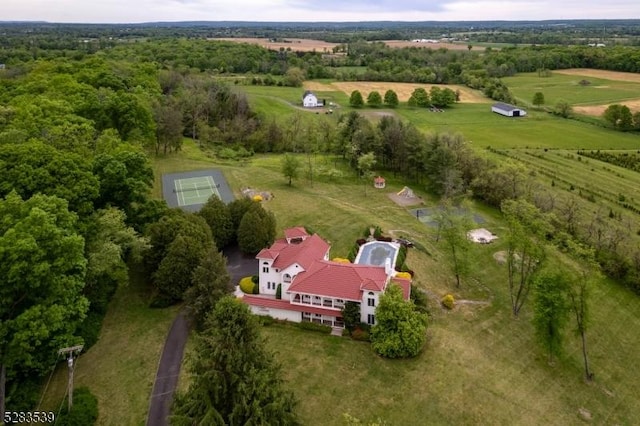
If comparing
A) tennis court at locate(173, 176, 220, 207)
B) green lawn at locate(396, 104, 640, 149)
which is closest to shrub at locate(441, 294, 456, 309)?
tennis court at locate(173, 176, 220, 207)

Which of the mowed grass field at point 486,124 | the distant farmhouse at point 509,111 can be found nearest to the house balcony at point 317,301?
the mowed grass field at point 486,124

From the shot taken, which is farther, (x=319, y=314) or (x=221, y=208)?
(x=221, y=208)

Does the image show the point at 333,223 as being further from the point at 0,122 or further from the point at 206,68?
the point at 206,68

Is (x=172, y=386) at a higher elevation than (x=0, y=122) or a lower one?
lower

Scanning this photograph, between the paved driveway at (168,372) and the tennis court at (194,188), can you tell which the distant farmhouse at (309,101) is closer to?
the tennis court at (194,188)

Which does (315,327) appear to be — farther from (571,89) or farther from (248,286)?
(571,89)

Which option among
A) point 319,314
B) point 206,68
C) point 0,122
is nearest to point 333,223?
point 319,314
